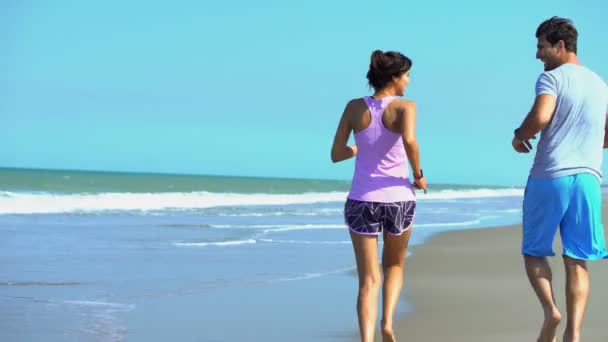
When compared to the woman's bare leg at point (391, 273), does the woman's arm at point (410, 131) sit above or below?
above

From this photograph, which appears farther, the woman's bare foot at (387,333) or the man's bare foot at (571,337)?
the woman's bare foot at (387,333)

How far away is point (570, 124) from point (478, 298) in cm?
309

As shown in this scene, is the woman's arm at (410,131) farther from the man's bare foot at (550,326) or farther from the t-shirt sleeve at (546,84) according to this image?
the man's bare foot at (550,326)

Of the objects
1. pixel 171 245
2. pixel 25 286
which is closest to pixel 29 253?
pixel 171 245

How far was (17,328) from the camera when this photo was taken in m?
5.58

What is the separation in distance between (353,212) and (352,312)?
1965mm

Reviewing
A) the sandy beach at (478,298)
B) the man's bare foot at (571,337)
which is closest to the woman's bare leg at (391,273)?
the sandy beach at (478,298)

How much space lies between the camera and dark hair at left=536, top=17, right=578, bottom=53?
14.1ft

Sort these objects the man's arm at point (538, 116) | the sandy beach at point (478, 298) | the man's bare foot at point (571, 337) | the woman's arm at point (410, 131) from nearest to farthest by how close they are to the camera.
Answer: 1. the man's arm at point (538, 116)
2. the man's bare foot at point (571, 337)
3. the woman's arm at point (410, 131)
4. the sandy beach at point (478, 298)

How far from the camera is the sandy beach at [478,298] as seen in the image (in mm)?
5625

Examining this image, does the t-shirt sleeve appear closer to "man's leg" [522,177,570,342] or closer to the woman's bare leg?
"man's leg" [522,177,570,342]

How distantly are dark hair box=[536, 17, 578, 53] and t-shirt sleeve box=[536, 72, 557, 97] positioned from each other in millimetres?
184

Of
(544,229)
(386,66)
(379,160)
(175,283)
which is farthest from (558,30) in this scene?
(175,283)

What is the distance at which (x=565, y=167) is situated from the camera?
14.0 feet
